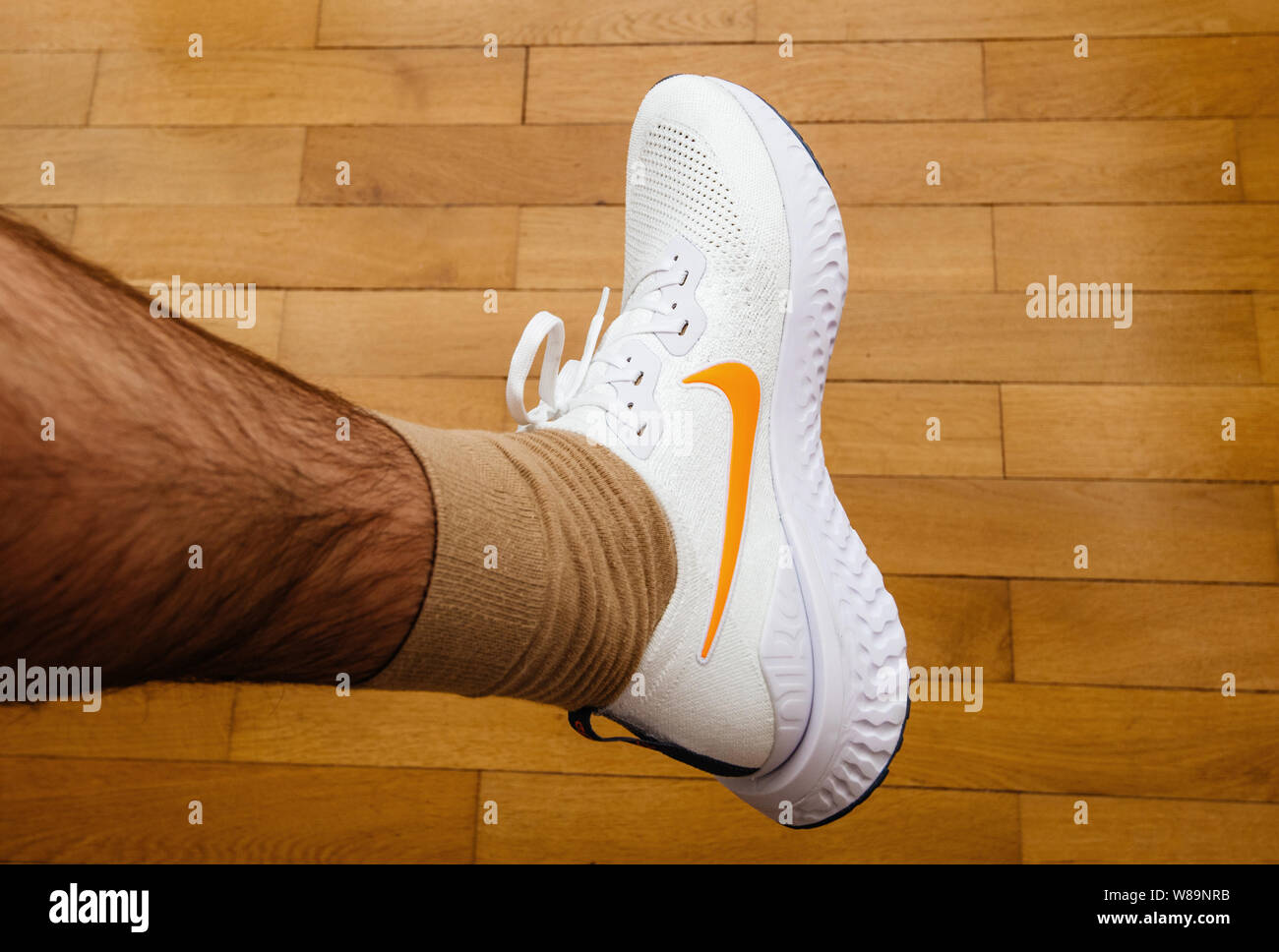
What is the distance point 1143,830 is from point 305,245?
48.3 inches

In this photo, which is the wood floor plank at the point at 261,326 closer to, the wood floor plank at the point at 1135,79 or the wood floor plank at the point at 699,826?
the wood floor plank at the point at 699,826

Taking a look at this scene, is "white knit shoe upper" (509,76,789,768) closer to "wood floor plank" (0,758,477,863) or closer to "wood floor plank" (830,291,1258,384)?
"wood floor plank" (830,291,1258,384)

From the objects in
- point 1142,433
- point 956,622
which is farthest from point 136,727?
point 1142,433

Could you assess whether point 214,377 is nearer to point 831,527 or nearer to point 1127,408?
point 831,527

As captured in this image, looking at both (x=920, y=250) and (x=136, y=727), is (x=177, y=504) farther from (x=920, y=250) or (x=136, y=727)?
(x=920, y=250)

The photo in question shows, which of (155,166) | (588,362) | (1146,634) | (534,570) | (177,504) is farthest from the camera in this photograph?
(155,166)

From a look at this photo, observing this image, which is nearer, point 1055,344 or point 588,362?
point 588,362

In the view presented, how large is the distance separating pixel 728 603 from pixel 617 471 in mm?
142

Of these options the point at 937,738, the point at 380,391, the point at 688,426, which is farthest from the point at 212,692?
the point at 937,738

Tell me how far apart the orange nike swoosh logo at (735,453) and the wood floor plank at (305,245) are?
417 millimetres

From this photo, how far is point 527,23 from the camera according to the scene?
118 cm

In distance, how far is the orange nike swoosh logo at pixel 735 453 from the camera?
69 cm

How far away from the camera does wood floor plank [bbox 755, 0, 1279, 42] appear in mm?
1113

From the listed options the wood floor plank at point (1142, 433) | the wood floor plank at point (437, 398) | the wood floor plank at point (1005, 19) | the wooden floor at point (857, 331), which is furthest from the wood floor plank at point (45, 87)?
the wood floor plank at point (1142, 433)
